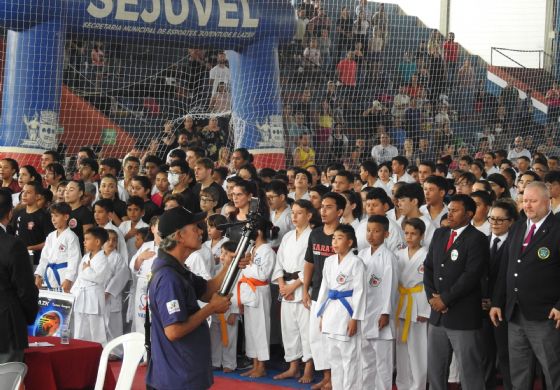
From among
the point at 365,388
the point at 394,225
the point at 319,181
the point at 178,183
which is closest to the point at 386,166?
the point at 319,181

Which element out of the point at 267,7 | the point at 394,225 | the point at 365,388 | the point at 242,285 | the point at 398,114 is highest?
the point at 267,7

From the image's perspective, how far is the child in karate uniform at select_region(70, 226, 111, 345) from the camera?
371 inches

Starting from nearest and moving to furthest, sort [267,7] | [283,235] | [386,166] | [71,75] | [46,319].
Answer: [46,319] → [283,235] → [386,166] → [267,7] → [71,75]

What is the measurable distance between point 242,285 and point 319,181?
12.0 feet

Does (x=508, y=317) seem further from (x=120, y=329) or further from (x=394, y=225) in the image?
(x=120, y=329)

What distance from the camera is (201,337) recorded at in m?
5.61

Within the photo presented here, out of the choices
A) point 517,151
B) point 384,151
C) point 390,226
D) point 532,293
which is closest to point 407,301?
point 390,226

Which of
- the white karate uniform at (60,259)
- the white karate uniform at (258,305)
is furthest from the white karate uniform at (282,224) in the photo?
the white karate uniform at (60,259)

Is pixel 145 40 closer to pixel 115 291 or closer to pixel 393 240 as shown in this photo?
pixel 115 291

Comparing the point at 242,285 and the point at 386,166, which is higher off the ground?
the point at 386,166

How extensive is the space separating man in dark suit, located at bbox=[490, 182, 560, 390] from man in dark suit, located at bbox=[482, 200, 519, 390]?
14.1 inches

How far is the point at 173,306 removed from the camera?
5.38m

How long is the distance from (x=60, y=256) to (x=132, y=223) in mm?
959

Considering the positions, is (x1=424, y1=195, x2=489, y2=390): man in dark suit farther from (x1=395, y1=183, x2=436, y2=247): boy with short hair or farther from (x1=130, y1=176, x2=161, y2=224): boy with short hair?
(x1=130, y1=176, x2=161, y2=224): boy with short hair
